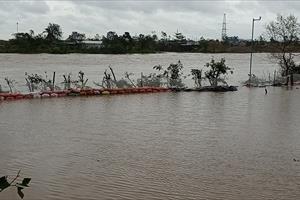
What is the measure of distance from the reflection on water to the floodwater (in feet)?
0.06

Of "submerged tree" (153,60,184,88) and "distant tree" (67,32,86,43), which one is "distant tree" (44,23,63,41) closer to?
"distant tree" (67,32,86,43)

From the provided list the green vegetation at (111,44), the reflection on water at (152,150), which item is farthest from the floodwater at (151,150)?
the green vegetation at (111,44)

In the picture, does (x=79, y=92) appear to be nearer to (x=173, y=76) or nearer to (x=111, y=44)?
(x=173, y=76)

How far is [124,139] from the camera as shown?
44.1ft

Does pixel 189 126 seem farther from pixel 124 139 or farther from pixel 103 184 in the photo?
pixel 103 184

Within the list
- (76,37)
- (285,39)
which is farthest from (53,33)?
(285,39)

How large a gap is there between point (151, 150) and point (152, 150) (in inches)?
1.0

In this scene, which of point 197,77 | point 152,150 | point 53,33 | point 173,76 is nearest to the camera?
point 152,150

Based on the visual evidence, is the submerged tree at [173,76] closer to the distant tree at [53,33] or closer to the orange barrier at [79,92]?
the orange barrier at [79,92]

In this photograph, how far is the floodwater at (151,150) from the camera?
865cm

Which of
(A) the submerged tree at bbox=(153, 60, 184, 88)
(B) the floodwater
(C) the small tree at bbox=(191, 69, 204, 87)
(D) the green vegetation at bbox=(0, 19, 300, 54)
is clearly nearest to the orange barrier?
(A) the submerged tree at bbox=(153, 60, 184, 88)

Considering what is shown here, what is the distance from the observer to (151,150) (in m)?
11.9

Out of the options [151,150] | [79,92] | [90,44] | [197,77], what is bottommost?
[151,150]

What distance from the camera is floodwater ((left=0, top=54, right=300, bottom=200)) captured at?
28.4 feet
